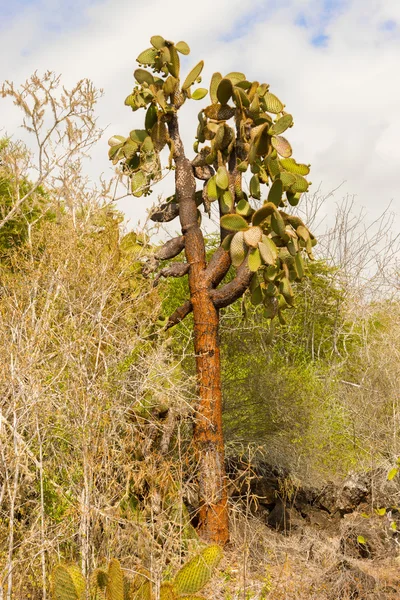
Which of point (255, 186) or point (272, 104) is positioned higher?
point (272, 104)

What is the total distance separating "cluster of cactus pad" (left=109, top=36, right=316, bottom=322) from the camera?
5090 mm

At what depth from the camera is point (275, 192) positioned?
16.8 feet

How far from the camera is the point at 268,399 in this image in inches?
268

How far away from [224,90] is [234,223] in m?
1.10

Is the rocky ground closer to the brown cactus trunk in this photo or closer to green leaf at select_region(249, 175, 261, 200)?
the brown cactus trunk

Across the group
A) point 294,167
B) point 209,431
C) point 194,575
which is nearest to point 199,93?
point 294,167

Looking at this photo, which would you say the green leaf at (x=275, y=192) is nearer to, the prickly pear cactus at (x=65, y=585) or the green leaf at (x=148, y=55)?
the green leaf at (x=148, y=55)

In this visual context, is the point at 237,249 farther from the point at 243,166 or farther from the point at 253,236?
the point at 243,166

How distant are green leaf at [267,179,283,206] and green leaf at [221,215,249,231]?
1.24 ft

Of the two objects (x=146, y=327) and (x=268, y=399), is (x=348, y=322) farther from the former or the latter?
(x=146, y=327)

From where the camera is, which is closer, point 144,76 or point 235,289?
point 235,289

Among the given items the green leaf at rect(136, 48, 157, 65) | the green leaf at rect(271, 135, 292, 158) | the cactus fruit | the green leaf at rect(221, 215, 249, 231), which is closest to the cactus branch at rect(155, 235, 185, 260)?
the green leaf at rect(221, 215, 249, 231)

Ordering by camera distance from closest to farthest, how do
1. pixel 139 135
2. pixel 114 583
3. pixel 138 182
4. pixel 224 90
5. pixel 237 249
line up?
pixel 114 583
pixel 237 249
pixel 224 90
pixel 139 135
pixel 138 182

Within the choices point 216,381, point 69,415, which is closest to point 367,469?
point 216,381
